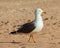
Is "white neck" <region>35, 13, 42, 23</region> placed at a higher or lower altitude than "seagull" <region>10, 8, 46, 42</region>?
higher

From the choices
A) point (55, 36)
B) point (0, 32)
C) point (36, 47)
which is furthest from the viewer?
point (0, 32)

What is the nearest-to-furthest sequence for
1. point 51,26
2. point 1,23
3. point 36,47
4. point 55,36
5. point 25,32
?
point 36,47
point 25,32
point 55,36
point 51,26
point 1,23

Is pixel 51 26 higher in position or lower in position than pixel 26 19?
lower

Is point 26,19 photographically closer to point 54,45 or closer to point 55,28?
point 55,28

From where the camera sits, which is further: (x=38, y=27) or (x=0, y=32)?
(x=0, y=32)

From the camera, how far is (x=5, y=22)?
745 inches

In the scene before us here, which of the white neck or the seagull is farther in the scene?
the white neck

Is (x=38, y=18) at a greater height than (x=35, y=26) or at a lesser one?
greater

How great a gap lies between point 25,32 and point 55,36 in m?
1.69

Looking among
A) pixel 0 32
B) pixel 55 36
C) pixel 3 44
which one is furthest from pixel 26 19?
pixel 3 44

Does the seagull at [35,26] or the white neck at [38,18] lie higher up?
the white neck at [38,18]

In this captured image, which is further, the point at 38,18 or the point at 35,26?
the point at 38,18

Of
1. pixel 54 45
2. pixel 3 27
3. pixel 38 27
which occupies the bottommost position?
pixel 54 45

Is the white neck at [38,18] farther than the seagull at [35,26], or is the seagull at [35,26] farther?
the white neck at [38,18]
